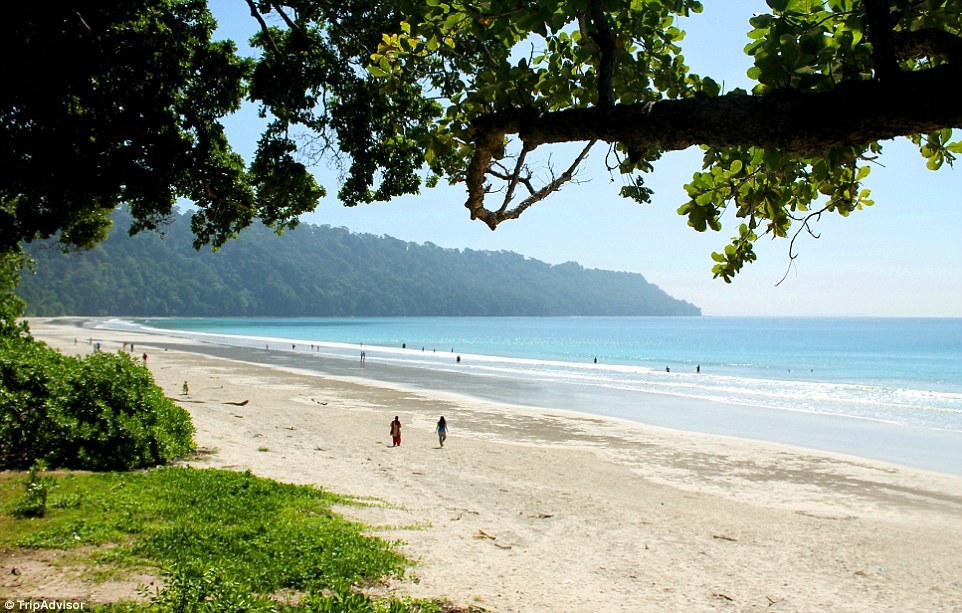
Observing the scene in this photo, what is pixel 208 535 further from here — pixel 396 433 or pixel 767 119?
pixel 396 433

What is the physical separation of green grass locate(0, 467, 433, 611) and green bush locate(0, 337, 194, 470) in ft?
2.99

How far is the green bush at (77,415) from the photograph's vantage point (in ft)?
38.2

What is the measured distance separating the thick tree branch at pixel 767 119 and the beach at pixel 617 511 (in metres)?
5.79

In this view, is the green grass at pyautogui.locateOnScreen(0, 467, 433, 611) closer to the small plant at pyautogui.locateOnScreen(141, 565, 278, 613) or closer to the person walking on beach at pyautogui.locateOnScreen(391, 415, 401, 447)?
the small plant at pyautogui.locateOnScreen(141, 565, 278, 613)

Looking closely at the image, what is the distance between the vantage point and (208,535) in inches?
323

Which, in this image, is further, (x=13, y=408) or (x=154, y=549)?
(x=13, y=408)

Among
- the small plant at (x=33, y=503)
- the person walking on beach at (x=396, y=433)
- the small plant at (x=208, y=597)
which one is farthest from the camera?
the person walking on beach at (x=396, y=433)

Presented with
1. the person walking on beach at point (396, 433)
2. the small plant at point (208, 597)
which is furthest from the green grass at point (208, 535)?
the person walking on beach at point (396, 433)

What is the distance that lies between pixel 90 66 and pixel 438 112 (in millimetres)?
5519

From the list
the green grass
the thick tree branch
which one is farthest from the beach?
the thick tree branch

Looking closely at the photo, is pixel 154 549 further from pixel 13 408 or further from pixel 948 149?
pixel 948 149

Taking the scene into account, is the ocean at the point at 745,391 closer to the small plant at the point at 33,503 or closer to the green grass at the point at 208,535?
the green grass at the point at 208,535

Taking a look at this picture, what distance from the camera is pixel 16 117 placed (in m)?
10.6

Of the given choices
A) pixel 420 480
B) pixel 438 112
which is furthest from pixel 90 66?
pixel 420 480
